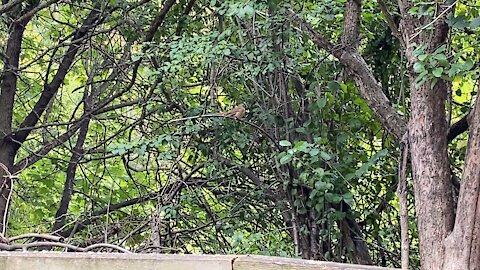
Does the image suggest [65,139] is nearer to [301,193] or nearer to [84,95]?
[84,95]

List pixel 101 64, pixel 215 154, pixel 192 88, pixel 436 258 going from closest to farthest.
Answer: pixel 436 258 < pixel 215 154 < pixel 192 88 < pixel 101 64

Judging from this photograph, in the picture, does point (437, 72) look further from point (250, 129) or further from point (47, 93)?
point (47, 93)

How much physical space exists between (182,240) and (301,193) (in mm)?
669

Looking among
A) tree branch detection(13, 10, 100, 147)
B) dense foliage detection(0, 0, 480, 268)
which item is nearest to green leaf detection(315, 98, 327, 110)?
dense foliage detection(0, 0, 480, 268)

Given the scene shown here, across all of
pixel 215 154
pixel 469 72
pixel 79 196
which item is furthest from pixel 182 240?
pixel 469 72

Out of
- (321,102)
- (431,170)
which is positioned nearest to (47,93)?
(321,102)

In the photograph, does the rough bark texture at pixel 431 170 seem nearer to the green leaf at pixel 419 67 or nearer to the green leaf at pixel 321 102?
the green leaf at pixel 419 67

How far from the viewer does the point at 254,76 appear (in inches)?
101

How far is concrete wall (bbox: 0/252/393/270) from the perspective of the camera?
1.24 meters

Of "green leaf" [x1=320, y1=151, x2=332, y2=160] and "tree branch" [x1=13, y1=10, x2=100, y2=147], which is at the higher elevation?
"tree branch" [x1=13, y1=10, x2=100, y2=147]

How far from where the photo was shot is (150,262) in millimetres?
Result: 1328

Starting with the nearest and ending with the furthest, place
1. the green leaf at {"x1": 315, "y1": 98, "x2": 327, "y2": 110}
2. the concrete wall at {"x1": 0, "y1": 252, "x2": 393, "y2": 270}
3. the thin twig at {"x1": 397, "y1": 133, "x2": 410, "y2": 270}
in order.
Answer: the concrete wall at {"x1": 0, "y1": 252, "x2": 393, "y2": 270} < the thin twig at {"x1": 397, "y1": 133, "x2": 410, "y2": 270} < the green leaf at {"x1": 315, "y1": 98, "x2": 327, "y2": 110}

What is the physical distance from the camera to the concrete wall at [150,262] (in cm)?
124

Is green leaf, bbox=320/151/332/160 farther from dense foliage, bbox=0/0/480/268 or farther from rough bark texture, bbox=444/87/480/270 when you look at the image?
rough bark texture, bbox=444/87/480/270
